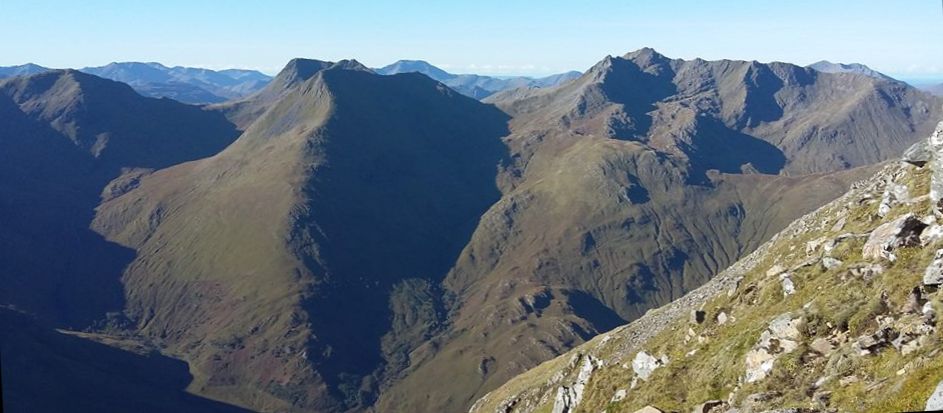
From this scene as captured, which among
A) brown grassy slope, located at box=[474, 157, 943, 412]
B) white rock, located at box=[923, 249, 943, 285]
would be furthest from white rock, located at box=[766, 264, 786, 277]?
white rock, located at box=[923, 249, 943, 285]

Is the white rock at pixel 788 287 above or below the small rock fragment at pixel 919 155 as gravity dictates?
below

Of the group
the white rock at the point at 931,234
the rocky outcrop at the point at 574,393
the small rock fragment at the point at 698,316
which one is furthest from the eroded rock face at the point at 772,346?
the rocky outcrop at the point at 574,393

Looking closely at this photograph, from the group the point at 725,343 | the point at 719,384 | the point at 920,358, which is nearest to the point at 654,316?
the point at 725,343

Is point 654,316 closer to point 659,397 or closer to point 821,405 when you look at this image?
point 659,397

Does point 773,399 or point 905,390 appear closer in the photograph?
point 905,390

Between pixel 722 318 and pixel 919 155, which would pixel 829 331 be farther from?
pixel 919 155

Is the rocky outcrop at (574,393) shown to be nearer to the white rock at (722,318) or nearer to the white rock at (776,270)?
the white rock at (722,318)

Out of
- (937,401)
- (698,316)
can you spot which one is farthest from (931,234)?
(698,316)
